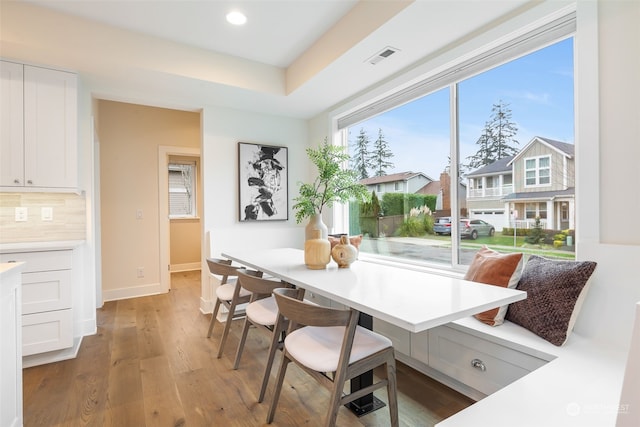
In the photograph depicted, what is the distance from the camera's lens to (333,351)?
149 cm

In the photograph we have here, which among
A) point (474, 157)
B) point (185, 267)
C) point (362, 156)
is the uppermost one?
point (362, 156)

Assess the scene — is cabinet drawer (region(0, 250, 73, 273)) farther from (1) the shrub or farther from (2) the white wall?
(1) the shrub

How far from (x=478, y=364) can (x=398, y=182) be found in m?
1.81

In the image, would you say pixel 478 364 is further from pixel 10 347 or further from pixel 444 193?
Result: pixel 10 347

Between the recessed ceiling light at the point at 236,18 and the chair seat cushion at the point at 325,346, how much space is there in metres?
2.27

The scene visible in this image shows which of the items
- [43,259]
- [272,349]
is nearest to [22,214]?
[43,259]

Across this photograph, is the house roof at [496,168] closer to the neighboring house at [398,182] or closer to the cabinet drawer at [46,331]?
the neighboring house at [398,182]

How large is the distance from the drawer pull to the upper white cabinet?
3218mm

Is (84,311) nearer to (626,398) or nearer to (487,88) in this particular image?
(626,398)

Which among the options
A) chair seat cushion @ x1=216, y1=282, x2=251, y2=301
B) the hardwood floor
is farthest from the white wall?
the hardwood floor

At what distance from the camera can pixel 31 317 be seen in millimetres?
2342

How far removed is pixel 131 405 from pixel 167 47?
8.88 ft

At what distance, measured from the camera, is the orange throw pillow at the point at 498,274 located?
5.93 feet

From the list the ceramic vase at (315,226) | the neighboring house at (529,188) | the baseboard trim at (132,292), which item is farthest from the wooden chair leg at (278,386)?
the baseboard trim at (132,292)
